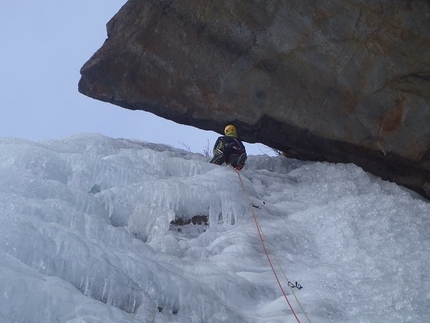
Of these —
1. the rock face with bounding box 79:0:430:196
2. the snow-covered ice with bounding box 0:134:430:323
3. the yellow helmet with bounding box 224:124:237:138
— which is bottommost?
the snow-covered ice with bounding box 0:134:430:323

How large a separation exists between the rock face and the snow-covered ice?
0.59 meters

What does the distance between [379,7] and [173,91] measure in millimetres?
3097

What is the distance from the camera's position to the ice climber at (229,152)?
8765 millimetres

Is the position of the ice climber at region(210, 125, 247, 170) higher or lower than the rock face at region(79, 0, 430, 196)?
lower

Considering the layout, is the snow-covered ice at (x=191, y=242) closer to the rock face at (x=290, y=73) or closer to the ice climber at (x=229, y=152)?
the ice climber at (x=229, y=152)

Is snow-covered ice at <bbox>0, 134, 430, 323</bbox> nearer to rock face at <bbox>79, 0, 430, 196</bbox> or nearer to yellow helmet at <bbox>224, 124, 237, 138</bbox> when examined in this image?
rock face at <bbox>79, 0, 430, 196</bbox>

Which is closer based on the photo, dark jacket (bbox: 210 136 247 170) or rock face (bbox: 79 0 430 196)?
rock face (bbox: 79 0 430 196)

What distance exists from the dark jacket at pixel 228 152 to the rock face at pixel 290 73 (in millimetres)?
471

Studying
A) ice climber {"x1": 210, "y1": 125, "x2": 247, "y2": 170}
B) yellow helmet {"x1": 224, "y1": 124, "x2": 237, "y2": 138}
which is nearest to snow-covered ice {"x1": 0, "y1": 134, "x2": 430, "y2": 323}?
ice climber {"x1": 210, "y1": 125, "x2": 247, "y2": 170}

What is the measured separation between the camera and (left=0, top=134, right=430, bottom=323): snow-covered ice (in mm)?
3922

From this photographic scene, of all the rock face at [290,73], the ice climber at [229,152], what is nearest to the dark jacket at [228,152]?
the ice climber at [229,152]

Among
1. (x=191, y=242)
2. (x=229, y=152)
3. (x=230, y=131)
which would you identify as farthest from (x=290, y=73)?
(x=191, y=242)

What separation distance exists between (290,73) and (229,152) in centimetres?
137

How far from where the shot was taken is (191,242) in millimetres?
6062
